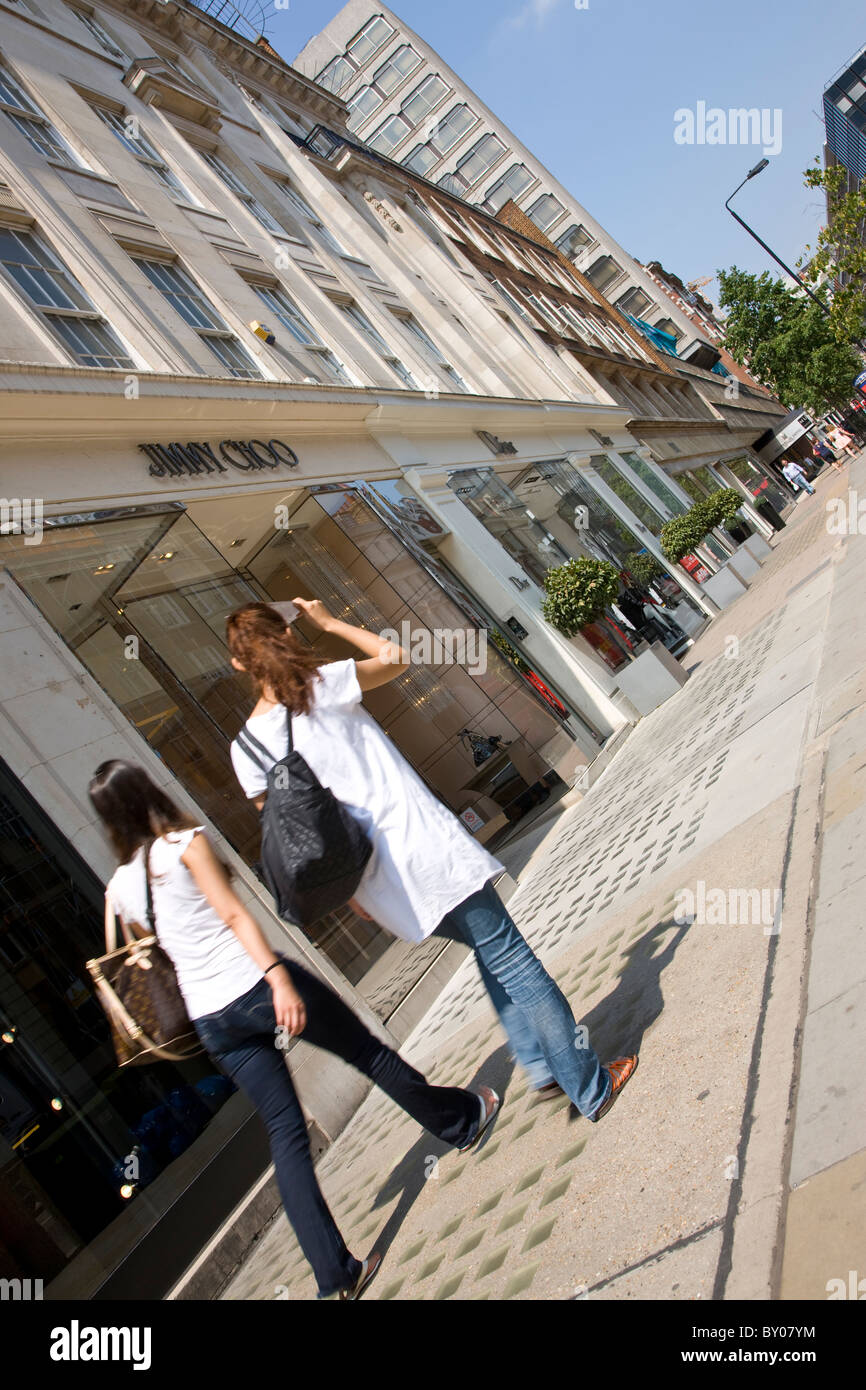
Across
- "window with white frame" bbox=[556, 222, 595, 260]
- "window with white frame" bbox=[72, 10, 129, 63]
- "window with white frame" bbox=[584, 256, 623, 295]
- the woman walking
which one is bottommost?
the woman walking

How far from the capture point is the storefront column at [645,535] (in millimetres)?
21547

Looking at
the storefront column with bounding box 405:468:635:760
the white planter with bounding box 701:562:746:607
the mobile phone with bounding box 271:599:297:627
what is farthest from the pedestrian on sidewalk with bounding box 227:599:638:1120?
the white planter with bounding box 701:562:746:607

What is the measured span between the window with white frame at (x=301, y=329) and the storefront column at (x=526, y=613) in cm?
214

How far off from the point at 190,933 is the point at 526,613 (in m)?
11.5

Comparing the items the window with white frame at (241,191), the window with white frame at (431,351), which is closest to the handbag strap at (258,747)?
the window with white frame at (241,191)

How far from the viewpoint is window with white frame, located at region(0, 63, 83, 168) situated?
34.2 ft

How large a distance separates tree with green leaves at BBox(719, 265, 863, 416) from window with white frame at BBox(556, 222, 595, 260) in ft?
39.1

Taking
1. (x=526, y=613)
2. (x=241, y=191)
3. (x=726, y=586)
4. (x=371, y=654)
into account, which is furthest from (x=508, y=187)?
(x=371, y=654)

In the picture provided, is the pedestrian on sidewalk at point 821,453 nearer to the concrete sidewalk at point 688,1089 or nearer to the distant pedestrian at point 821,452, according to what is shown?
the distant pedestrian at point 821,452

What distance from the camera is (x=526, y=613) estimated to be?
45.9 ft

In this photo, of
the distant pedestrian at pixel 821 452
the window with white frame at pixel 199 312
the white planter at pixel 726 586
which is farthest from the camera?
the distant pedestrian at pixel 821 452

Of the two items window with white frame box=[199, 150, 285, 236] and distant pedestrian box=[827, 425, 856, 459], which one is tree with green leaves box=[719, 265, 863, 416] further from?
window with white frame box=[199, 150, 285, 236]

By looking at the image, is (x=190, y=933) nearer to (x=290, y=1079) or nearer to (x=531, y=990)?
(x=290, y=1079)

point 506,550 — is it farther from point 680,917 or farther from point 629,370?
point 629,370
